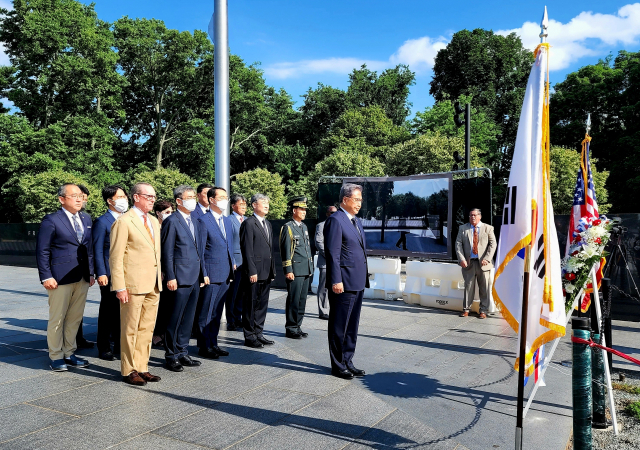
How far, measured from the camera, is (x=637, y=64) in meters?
34.8

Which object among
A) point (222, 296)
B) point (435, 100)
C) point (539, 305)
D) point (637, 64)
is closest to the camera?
point (539, 305)

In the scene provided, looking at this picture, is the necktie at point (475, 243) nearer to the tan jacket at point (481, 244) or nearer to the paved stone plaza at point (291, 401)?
the tan jacket at point (481, 244)

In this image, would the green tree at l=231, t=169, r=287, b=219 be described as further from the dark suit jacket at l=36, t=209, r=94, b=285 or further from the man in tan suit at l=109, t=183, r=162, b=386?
the man in tan suit at l=109, t=183, r=162, b=386

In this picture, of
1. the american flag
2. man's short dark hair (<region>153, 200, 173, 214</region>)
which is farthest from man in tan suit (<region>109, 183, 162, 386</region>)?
the american flag

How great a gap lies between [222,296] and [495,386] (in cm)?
334

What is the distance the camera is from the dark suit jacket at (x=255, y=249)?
6730mm

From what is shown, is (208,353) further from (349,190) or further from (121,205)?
(349,190)

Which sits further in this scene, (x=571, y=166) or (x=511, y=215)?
(x=571, y=166)

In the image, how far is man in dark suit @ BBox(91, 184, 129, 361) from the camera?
5.98 meters

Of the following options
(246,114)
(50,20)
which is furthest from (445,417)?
(246,114)

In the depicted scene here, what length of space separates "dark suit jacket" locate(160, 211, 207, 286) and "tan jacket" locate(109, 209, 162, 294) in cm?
25

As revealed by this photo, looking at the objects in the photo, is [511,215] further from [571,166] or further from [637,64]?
[637,64]

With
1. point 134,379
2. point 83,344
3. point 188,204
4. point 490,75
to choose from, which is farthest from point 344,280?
point 490,75

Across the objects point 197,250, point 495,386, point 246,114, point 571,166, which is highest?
point 246,114
